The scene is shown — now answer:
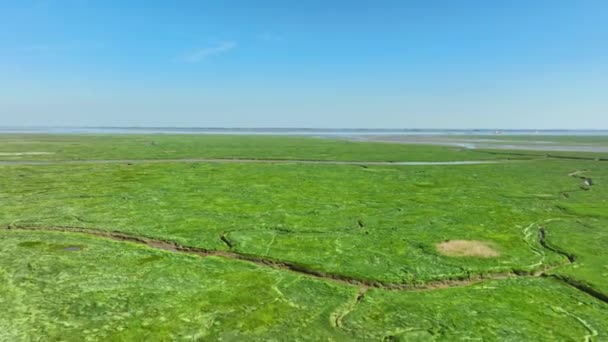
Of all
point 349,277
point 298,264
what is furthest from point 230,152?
point 349,277

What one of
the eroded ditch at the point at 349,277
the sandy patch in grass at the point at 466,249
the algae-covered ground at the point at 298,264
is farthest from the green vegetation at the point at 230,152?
the eroded ditch at the point at 349,277

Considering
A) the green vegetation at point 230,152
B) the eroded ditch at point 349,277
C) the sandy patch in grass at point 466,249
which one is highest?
the green vegetation at point 230,152

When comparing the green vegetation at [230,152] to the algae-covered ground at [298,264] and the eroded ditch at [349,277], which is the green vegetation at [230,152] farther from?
the eroded ditch at [349,277]

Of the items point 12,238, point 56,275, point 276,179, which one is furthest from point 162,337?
point 276,179

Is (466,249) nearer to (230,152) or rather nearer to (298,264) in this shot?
(298,264)

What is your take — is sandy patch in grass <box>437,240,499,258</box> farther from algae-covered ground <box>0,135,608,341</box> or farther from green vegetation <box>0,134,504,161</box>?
green vegetation <box>0,134,504,161</box>

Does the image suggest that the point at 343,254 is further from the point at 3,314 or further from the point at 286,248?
the point at 3,314

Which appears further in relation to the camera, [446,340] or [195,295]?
[195,295]
